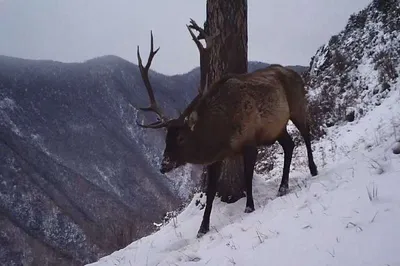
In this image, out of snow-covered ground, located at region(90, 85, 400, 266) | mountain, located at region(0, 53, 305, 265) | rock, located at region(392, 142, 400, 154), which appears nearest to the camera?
snow-covered ground, located at region(90, 85, 400, 266)

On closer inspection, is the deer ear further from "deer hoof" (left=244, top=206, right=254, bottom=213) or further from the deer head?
"deer hoof" (left=244, top=206, right=254, bottom=213)

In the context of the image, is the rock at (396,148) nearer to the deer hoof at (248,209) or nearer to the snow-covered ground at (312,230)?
the snow-covered ground at (312,230)

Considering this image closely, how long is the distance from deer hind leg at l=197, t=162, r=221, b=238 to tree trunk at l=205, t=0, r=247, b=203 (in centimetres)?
59

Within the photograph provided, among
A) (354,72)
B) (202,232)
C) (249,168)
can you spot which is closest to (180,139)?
(249,168)

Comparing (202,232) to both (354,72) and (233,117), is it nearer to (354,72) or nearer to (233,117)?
(233,117)

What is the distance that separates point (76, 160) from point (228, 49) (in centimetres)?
4499

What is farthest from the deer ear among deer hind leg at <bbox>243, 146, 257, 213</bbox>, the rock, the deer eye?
the rock

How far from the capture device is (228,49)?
21.3 feet

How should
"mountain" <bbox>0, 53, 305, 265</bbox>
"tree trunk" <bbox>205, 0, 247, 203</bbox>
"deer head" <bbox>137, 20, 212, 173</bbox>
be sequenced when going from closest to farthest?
"deer head" <bbox>137, 20, 212, 173</bbox>, "tree trunk" <bbox>205, 0, 247, 203</bbox>, "mountain" <bbox>0, 53, 305, 265</bbox>

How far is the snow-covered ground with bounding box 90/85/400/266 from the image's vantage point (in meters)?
2.93

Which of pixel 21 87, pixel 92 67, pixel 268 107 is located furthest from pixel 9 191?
pixel 268 107

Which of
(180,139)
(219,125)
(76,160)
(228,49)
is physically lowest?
(76,160)

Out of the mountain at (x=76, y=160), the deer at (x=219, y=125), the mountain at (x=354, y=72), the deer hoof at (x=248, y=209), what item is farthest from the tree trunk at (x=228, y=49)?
the mountain at (x=76, y=160)

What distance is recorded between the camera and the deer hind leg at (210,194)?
5.53m
